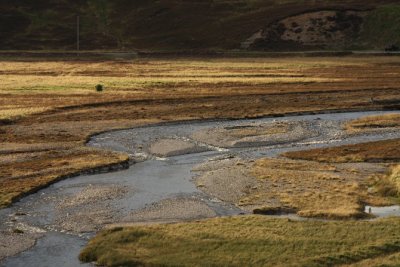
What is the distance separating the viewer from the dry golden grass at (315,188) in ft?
118

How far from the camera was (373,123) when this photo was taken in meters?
64.1

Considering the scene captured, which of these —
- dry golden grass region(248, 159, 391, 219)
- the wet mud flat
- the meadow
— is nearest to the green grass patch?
the meadow

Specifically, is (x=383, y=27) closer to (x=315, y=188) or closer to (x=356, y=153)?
(x=356, y=153)

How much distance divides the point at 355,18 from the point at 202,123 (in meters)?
91.9

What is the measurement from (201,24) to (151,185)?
121 meters

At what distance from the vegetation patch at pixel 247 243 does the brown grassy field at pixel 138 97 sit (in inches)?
422

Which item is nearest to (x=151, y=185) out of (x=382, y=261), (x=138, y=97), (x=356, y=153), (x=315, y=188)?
(x=315, y=188)

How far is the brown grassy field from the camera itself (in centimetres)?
5087

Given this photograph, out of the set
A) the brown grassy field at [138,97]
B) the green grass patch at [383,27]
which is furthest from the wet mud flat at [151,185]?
the green grass patch at [383,27]

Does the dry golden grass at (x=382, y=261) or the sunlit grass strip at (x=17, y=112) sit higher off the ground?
the dry golden grass at (x=382, y=261)

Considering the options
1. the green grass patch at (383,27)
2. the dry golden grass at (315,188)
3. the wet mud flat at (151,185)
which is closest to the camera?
the wet mud flat at (151,185)

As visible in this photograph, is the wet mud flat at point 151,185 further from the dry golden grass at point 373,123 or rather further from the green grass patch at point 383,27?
the green grass patch at point 383,27

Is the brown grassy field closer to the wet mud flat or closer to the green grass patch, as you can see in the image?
the wet mud flat

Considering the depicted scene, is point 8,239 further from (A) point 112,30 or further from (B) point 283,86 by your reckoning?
(A) point 112,30
